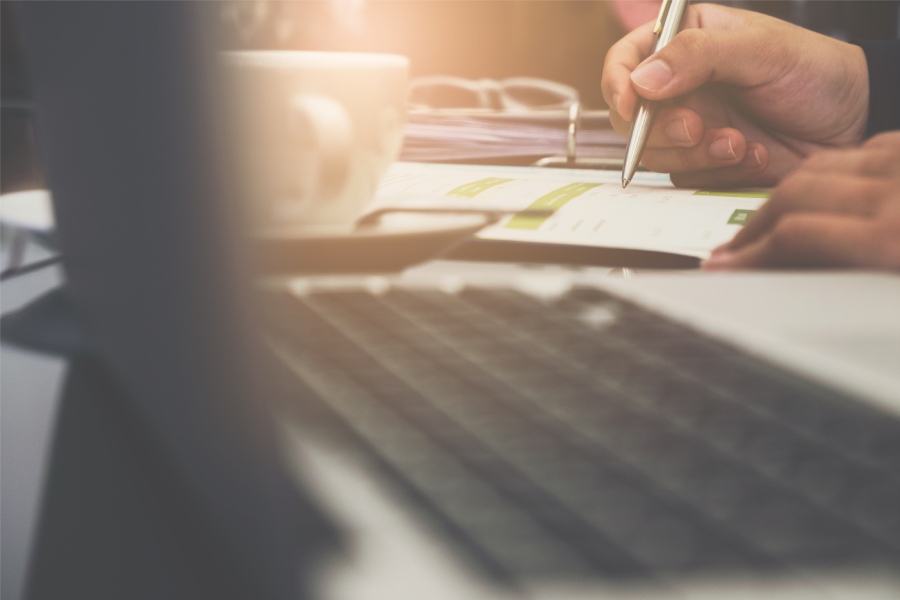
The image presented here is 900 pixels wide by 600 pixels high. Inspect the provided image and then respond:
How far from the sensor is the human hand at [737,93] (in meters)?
0.46

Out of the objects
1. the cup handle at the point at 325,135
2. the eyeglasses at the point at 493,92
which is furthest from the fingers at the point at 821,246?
the eyeglasses at the point at 493,92

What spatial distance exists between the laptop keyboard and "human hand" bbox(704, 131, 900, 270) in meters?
0.09

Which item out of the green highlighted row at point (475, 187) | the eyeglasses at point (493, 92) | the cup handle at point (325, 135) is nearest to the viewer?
the cup handle at point (325, 135)

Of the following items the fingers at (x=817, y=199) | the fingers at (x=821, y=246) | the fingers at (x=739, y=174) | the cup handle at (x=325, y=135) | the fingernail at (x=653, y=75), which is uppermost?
the fingernail at (x=653, y=75)

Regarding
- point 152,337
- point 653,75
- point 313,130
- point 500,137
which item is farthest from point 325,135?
point 500,137

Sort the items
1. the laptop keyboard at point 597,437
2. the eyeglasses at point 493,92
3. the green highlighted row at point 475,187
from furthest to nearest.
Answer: the eyeglasses at point 493,92, the green highlighted row at point 475,187, the laptop keyboard at point 597,437

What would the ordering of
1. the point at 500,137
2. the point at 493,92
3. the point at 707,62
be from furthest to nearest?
the point at 493,92
the point at 500,137
the point at 707,62

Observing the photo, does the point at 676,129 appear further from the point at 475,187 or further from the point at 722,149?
the point at 475,187

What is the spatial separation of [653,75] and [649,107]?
0.12 ft

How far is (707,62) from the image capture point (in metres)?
0.47

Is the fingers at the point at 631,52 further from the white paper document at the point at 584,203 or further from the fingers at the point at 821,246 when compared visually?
the fingers at the point at 821,246

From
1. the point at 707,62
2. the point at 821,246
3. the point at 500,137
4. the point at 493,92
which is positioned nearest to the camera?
the point at 821,246

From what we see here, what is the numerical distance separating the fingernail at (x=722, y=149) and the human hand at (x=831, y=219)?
17 centimetres

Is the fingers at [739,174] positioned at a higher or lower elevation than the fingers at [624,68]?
lower
